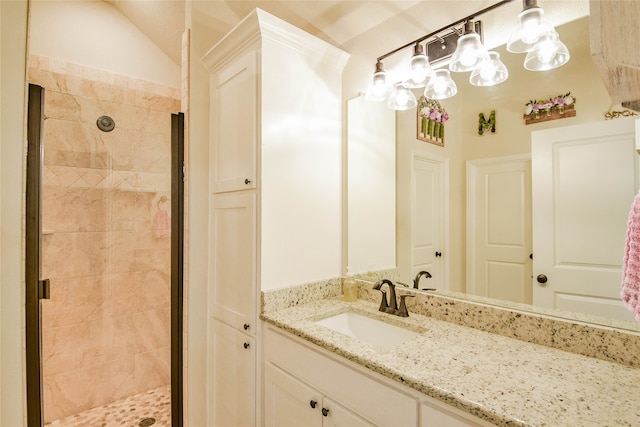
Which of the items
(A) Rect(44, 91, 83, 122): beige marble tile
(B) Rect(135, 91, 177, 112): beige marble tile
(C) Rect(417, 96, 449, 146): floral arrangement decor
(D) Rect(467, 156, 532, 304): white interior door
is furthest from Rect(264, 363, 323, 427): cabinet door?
(B) Rect(135, 91, 177, 112): beige marble tile

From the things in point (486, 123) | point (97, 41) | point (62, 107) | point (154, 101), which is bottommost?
point (486, 123)

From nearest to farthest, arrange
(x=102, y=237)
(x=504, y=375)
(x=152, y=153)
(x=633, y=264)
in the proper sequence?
(x=633, y=264)
(x=504, y=375)
(x=102, y=237)
(x=152, y=153)

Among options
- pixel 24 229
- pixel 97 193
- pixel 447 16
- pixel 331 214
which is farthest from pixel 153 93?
pixel 447 16

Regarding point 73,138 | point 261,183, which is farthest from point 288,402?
point 73,138

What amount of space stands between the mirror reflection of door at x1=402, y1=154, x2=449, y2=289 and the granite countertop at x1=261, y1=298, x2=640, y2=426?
293mm

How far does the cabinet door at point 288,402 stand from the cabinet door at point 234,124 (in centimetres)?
84

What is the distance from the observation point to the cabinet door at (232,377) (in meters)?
1.41

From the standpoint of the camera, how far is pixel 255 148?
141 cm

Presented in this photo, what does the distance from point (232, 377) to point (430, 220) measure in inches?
49.1

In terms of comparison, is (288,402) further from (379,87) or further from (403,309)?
(379,87)

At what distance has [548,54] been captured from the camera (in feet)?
3.47

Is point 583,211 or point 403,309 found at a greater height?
point 583,211

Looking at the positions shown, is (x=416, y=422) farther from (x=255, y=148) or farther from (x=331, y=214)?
(x=255, y=148)

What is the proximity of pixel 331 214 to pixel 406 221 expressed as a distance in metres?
0.39
